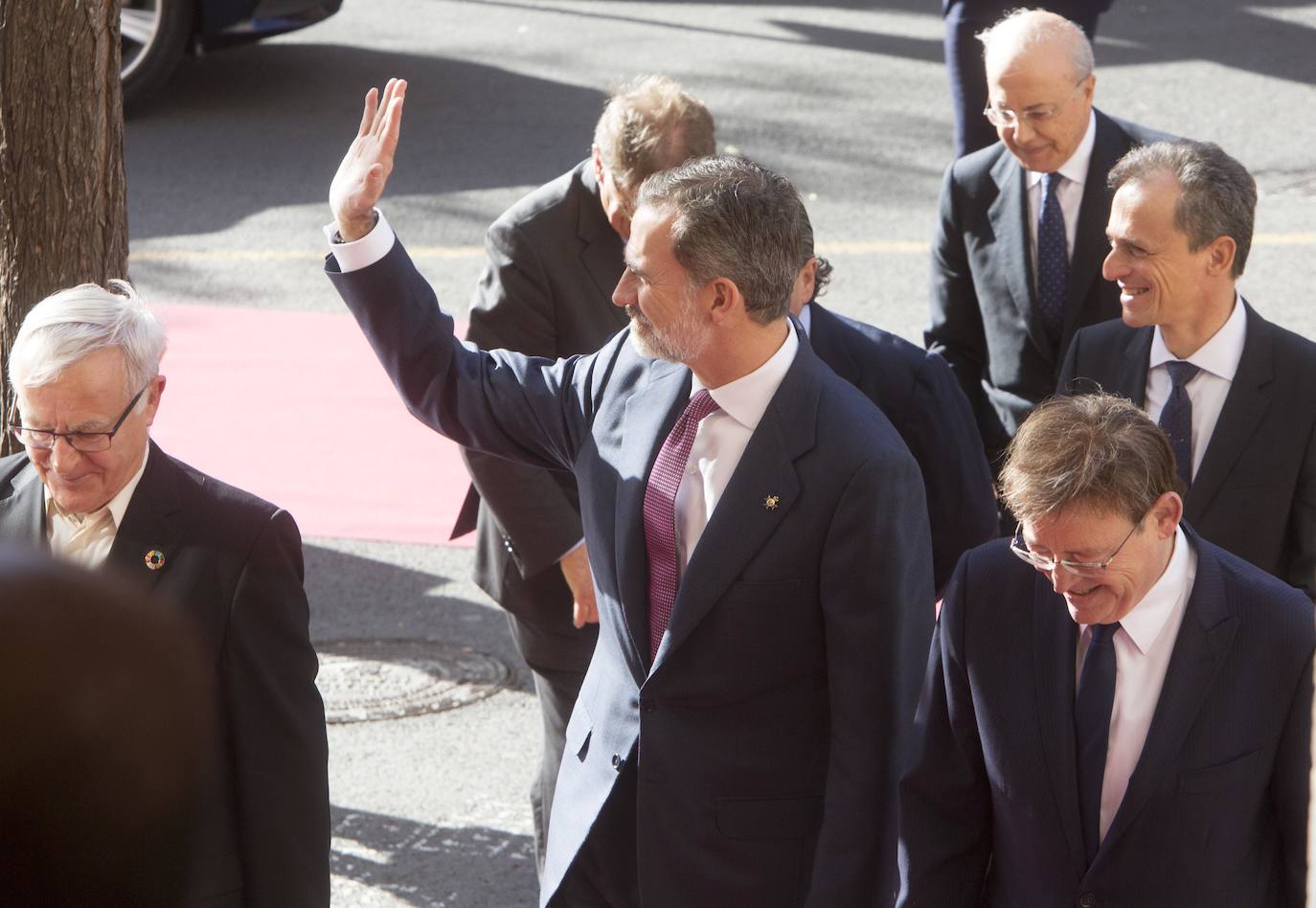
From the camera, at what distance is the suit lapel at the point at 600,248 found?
4898mm

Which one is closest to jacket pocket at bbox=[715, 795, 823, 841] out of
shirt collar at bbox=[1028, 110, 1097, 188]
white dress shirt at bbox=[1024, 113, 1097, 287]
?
white dress shirt at bbox=[1024, 113, 1097, 287]

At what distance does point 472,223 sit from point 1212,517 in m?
7.53

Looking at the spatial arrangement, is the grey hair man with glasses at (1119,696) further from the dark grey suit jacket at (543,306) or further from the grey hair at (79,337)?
the dark grey suit jacket at (543,306)

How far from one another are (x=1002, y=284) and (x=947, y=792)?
247cm

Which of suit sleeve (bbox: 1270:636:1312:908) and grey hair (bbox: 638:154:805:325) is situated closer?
suit sleeve (bbox: 1270:636:1312:908)

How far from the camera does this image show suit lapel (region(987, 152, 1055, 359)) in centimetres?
545

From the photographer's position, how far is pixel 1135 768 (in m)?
3.17

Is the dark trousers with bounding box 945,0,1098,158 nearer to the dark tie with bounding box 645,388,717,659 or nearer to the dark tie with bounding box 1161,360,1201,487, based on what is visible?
the dark tie with bounding box 1161,360,1201,487

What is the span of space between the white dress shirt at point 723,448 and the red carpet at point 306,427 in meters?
4.24

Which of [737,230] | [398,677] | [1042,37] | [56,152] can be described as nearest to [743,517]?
[737,230]

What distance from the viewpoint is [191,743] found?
1.36m

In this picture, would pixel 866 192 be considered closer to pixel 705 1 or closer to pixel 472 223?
pixel 472 223

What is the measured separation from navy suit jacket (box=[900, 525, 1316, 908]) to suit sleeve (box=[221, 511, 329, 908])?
105 cm

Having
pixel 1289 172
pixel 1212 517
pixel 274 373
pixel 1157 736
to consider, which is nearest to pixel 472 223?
pixel 274 373
